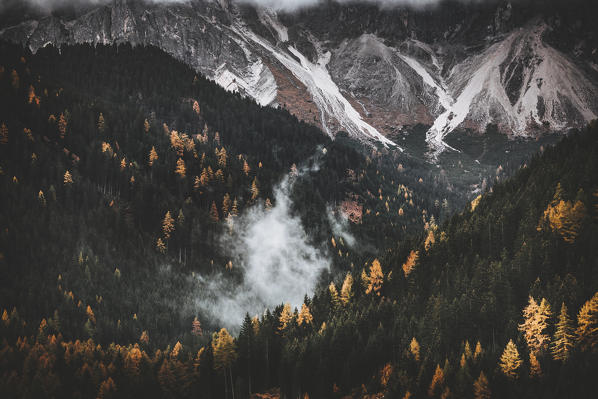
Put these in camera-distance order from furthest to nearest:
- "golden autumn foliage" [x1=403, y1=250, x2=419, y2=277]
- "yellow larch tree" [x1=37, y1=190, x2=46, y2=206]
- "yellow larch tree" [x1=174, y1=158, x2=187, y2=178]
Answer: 1. "yellow larch tree" [x1=174, y1=158, x2=187, y2=178]
2. "yellow larch tree" [x1=37, y1=190, x2=46, y2=206]
3. "golden autumn foliage" [x1=403, y1=250, x2=419, y2=277]

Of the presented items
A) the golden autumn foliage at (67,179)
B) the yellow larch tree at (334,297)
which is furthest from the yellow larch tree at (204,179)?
the yellow larch tree at (334,297)

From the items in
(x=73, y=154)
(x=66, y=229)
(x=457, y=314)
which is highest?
(x=73, y=154)

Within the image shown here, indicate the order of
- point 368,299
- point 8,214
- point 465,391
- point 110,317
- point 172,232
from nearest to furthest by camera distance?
1. point 465,391
2. point 368,299
3. point 110,317
4. point 8,214
5. point 172,232

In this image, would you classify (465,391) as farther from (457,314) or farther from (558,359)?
(457,314)

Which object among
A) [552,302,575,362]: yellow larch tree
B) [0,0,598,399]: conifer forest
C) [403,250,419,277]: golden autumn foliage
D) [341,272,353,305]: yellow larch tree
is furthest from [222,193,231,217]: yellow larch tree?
[552,302,575,362]: yellow larch tree

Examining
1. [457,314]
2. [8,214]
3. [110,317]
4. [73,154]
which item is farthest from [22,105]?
[457,314]

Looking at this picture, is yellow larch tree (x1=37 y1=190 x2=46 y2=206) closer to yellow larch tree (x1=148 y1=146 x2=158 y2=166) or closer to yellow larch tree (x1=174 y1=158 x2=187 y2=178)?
yellow larch tree (x1=148 y1=146 x2=158 y2=166)

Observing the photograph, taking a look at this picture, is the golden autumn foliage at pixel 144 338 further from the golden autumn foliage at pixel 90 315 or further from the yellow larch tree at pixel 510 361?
the yellow larch tree at pixel 510 361
